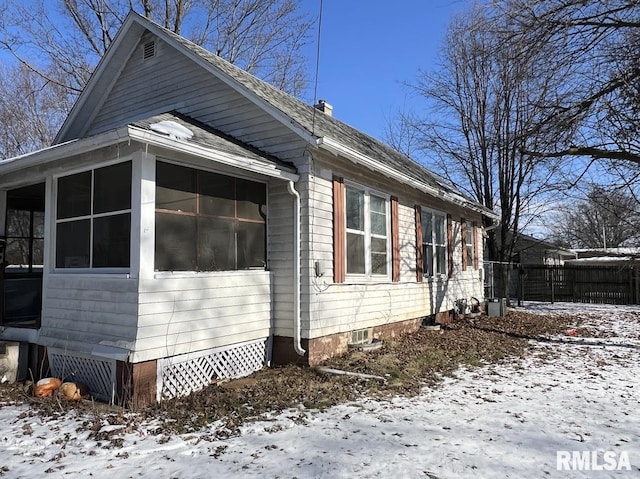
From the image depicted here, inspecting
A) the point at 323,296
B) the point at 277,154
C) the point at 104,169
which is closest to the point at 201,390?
the point at 323,296

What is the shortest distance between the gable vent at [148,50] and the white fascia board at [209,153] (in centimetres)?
430

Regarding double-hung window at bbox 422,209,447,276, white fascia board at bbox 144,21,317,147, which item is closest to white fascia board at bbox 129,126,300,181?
white fascia board at bbox 144,21,317,147

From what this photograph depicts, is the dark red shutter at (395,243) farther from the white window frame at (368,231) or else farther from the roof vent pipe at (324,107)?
the roof vent pipe at (324,107)

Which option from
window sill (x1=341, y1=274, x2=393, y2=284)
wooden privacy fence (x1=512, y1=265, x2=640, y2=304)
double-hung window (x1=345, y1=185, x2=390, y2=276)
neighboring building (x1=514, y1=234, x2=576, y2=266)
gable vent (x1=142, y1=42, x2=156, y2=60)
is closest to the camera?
window sill (x1=341, y1=274, x2=393, y2=284)

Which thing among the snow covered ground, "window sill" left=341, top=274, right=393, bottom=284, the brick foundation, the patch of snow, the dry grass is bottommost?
the snow covered ground

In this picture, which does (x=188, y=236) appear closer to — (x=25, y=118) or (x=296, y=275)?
(x=296, y=275)

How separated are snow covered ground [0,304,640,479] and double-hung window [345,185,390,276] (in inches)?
123

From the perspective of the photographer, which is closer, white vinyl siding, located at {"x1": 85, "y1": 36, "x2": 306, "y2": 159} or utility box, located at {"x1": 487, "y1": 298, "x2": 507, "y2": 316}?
white vinyl siding, located at {"x1": 85, "y1": 36, "x2": 306, "y2": 159}

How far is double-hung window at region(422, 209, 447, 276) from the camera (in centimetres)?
1170

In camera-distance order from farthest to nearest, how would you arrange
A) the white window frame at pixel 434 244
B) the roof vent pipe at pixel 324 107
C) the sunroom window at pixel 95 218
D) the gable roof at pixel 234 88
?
the roof vent pipe at pixel 324 107, the white window frame at pixel 434 244, the gable roof at pixel 234 88, the sunroom window at pixel 95 218

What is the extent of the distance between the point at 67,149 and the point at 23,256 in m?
4.25

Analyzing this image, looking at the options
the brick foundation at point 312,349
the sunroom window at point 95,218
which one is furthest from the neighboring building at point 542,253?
the sunroom window at point 95,218

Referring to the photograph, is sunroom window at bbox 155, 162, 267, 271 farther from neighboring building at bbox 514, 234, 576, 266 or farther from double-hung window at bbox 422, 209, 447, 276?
neighboring building at bbox 514, 234, 576, 266

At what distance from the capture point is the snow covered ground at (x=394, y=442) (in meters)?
3.91
